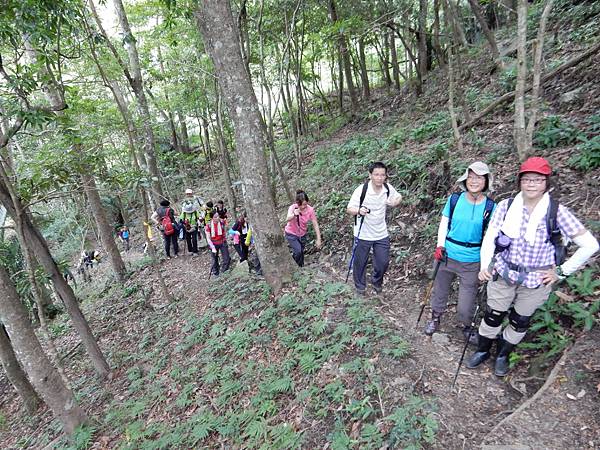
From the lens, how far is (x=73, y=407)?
17.6ft

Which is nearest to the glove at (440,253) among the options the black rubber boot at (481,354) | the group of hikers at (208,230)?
the black rubber boot at (481,354)

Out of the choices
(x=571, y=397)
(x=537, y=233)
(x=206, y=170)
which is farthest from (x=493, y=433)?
(x=206, y=170)

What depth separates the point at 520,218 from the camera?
11.1 ft

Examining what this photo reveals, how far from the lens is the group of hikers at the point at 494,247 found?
10.6ft

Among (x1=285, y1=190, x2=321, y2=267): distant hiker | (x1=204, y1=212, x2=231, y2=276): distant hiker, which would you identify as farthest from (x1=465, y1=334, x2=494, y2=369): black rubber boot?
(x1=204, y1=212, x2=231, y2=276): distant hiker

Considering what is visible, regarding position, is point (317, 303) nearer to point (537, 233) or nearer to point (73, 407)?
point (537, 233)

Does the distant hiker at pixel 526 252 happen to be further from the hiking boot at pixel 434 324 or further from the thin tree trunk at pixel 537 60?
the thin tree trunk at pixel 537 60

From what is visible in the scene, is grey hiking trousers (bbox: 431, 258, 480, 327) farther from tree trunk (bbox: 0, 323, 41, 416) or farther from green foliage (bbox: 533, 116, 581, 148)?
tree trunk (bbox: 0, 323, 41, 416)

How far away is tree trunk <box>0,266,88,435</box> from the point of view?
15.0ft

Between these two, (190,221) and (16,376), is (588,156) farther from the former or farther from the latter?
(16,376)

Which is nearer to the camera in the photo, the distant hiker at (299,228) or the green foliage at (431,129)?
the distant hiker at (299,228)

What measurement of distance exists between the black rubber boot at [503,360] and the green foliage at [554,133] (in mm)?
4266

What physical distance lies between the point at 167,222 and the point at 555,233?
35.5 feet

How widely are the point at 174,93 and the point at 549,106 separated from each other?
581 inches
